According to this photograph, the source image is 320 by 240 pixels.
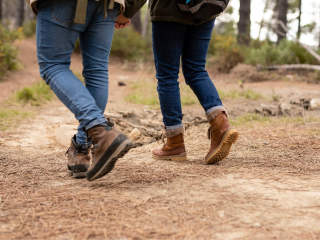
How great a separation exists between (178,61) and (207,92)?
1.02ft

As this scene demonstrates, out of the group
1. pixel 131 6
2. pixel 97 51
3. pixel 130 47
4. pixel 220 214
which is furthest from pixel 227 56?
pixel 220 214

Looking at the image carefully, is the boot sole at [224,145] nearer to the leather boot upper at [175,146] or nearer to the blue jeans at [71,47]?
the leather boot upper at [175,146]

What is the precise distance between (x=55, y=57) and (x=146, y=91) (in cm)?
464

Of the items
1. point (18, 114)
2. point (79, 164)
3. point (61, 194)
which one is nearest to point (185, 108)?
point (18, 114)

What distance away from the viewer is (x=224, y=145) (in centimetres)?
217

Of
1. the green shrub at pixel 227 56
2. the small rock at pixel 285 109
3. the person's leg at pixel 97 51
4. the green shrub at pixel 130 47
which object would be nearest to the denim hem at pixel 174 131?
the person's leg at pixel 97 51

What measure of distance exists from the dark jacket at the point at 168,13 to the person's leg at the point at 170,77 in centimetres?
5

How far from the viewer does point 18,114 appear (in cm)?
420

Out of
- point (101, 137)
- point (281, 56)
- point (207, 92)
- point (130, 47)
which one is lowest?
point (101, 137)

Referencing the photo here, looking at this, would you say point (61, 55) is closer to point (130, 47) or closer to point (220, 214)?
point (220, 214)

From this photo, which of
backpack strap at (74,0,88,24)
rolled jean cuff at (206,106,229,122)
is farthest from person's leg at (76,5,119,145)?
rolled jean cuff at (206,106,229,122)

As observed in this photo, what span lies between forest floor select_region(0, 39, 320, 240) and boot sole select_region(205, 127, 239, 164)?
0.07 metres

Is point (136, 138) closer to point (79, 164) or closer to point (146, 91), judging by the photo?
point (79, 164)

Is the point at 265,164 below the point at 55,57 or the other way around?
below
